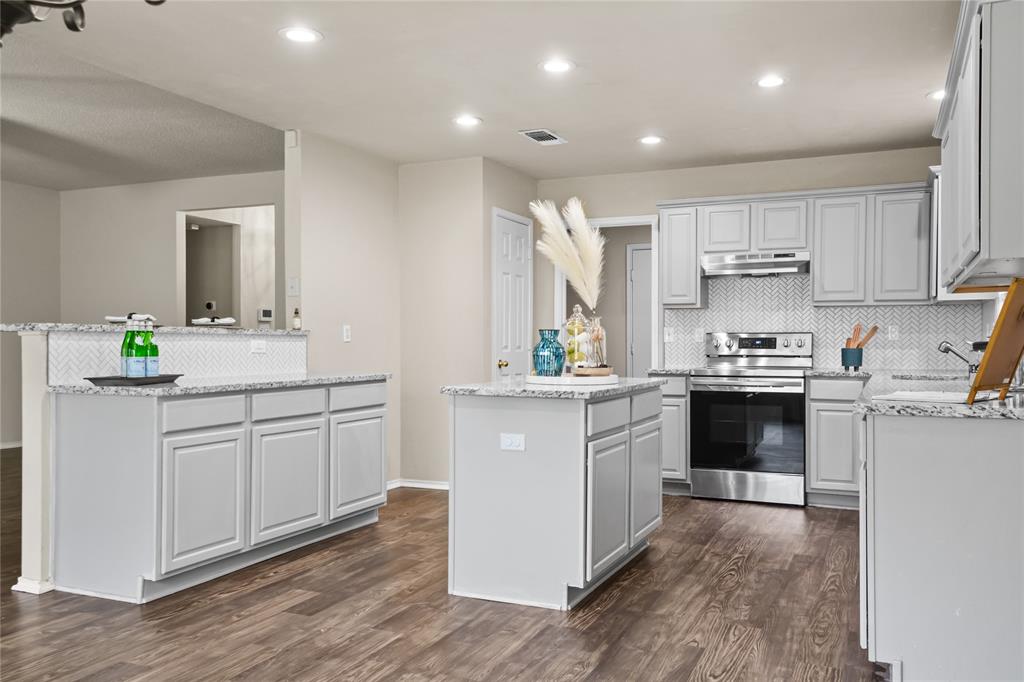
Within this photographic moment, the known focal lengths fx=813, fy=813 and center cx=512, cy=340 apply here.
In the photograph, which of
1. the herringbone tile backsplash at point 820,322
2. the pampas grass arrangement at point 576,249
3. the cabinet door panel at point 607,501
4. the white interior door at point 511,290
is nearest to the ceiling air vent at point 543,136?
the white interior door at point 511,290

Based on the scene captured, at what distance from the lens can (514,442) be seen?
341 cm

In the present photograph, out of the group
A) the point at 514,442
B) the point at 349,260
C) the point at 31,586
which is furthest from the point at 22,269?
the point at 514,442

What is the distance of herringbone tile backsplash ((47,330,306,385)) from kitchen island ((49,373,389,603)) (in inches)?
5.5

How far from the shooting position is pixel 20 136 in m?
6.28

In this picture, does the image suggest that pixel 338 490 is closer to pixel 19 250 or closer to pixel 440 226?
pixel 440 226

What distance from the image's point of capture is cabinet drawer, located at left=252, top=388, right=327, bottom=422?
3.85 m

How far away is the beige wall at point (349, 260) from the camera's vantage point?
531 cm

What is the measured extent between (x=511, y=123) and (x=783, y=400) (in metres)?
2.57

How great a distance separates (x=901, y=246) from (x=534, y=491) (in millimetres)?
3515

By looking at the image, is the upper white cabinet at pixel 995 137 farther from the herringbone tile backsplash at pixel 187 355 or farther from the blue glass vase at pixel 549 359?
the herringbone tile backsplash at pixel 187 355

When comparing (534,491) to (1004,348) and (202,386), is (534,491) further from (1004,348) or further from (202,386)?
(1004,348)

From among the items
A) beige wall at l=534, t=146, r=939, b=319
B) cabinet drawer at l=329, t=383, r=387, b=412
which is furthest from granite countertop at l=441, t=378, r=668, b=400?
beige wall at l=534, t=146, r=939, b=319

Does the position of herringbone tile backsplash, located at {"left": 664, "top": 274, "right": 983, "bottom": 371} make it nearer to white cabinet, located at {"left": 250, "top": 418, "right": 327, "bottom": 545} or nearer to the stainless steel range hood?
the stainless steel range hood

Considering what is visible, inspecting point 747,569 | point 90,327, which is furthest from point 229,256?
point 747,569
